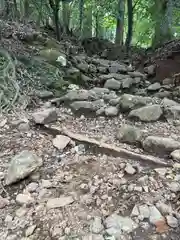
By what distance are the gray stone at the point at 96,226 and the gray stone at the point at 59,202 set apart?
228mm

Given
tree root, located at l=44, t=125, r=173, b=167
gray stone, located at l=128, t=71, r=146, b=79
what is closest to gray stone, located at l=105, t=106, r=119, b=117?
tree root, located at l=44, t=125, r=173, b=167

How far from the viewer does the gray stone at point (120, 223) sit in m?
1.48

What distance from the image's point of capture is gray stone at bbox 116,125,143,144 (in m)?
2.35

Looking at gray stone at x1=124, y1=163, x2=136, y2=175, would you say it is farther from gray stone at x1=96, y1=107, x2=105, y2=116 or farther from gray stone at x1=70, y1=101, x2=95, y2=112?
gray stone at x1=70, y1=101, x2=95, y2=112

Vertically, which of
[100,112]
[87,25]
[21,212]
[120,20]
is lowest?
[21,212]

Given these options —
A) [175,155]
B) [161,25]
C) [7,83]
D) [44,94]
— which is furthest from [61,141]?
Answer: [161,25]

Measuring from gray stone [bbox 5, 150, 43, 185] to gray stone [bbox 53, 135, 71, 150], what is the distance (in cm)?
33

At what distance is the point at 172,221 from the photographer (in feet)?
4.92

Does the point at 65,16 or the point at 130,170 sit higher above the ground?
the point at 65,16

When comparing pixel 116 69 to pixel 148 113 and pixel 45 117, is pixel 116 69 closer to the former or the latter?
pixel 148 113

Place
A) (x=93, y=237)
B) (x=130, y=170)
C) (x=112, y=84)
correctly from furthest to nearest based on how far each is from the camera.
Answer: (x=112, y=84) < (x=130, y=170) < (x=93, y=237)

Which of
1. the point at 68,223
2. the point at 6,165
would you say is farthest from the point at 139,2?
the point at 68,223

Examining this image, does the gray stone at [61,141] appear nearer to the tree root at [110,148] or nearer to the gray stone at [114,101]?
the tree root at [110,148]

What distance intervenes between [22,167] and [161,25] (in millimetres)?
5441
